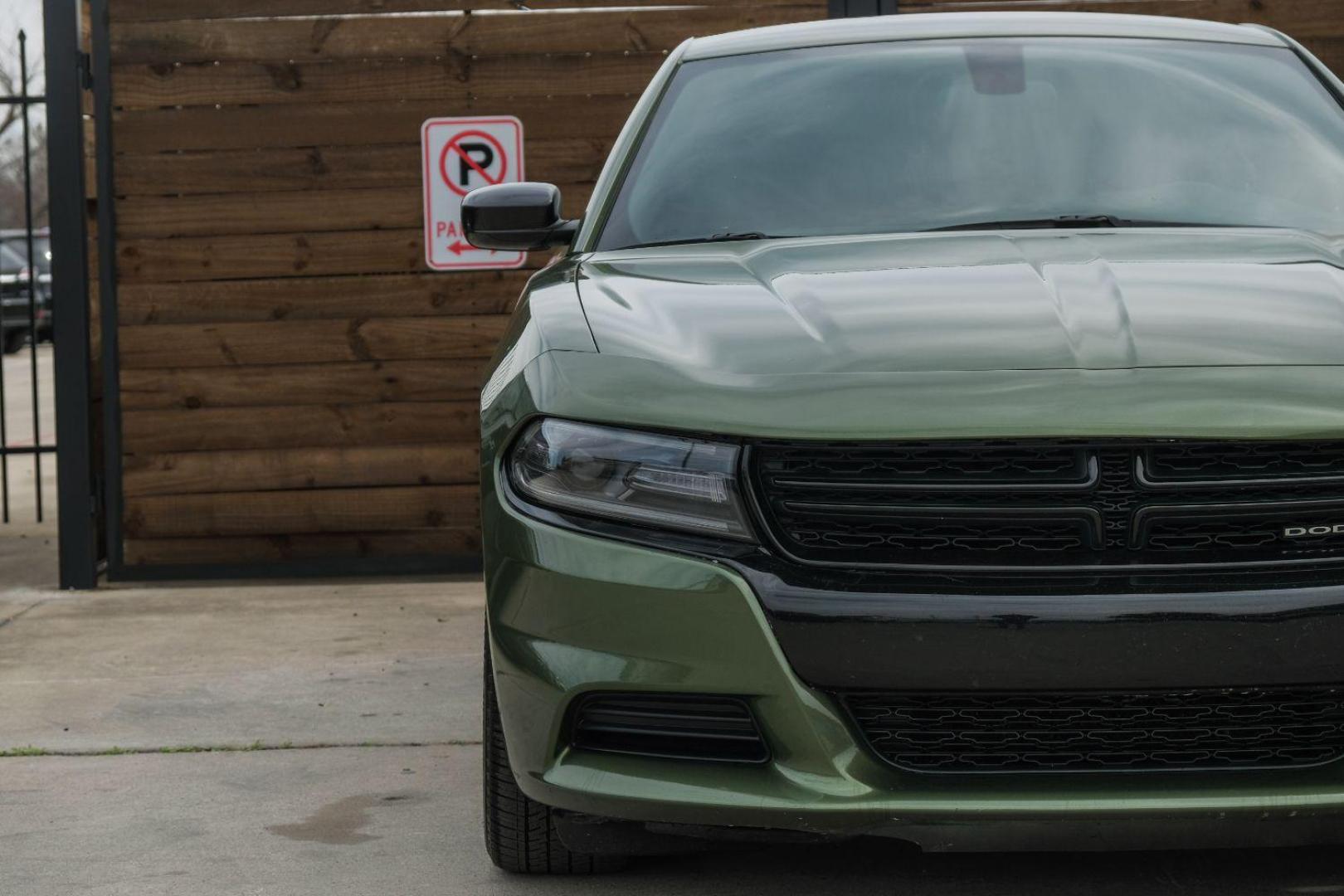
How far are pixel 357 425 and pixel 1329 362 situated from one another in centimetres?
503

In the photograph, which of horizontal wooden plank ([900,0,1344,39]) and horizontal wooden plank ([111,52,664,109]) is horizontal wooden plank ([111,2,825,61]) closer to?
horizontal wooden plank ([111,52,664,109])

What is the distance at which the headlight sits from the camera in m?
2.50

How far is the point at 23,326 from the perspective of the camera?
22.6 m

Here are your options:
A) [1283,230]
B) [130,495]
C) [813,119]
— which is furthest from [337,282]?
[1283,230]

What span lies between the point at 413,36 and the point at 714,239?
3.89 meters

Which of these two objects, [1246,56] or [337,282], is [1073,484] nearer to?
[1246,56]

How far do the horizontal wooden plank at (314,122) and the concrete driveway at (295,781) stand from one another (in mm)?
1798

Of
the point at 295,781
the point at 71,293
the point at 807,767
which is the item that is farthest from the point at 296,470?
the point at 807,767

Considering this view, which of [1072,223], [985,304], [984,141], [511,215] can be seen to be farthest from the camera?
[511,215]

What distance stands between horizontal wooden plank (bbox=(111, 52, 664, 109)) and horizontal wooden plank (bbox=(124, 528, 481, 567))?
66.1 inches

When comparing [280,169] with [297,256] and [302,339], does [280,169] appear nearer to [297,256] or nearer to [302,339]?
[297,256]

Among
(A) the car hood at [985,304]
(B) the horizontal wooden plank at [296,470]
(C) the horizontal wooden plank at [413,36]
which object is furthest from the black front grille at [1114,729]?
(C) the horizontal wooden plank at [413,36]

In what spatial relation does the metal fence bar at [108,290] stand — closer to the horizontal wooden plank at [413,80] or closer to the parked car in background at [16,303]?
the horizontal wooden plank at [413,80]

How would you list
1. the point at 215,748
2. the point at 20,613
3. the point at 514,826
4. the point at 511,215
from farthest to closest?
the point at 20,613 < the point at 215,748 < the point at 511,215 < the point at 514,826
